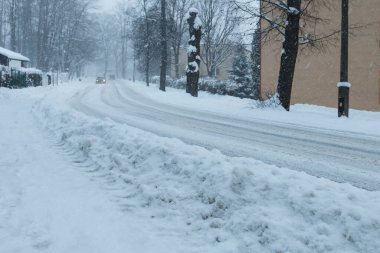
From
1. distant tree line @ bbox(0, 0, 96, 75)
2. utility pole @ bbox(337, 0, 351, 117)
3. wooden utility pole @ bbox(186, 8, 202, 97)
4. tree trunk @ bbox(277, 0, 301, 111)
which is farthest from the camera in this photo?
distant tree line @ bbox(0, 0, 96, 75)

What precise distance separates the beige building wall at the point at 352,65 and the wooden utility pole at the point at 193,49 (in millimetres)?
5923

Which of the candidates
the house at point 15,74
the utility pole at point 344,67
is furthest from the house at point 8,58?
the utility pole at point 344,67

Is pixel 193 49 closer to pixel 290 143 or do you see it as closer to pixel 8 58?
pixel 290 143

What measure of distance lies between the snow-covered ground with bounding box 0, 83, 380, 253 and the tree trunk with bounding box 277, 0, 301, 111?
11.4 metres

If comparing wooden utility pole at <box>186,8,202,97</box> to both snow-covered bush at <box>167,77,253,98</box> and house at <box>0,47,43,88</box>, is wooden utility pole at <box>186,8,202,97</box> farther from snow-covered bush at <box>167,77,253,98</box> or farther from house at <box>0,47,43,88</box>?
house at <box>0,47,43,88</box>

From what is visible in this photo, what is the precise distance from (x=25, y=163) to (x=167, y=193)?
342 cm

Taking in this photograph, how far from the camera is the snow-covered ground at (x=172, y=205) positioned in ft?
13.0

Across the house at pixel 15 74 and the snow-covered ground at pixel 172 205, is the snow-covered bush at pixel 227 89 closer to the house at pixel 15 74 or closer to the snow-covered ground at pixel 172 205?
the house at pixel 15 74

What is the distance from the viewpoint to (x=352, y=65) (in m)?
22.3

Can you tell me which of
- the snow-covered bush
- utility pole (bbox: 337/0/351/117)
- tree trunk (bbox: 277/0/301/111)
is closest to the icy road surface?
utility pole (bbox: 337/0/351/117)

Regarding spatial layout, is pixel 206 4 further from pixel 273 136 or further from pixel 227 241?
pixel 227 241

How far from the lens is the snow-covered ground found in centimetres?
396

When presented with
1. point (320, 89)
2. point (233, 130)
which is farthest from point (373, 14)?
point (233, 130)

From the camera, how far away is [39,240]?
4266 millimetres
